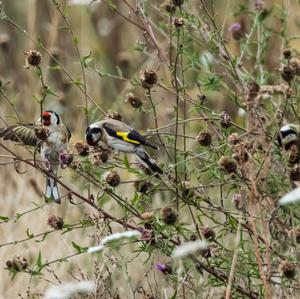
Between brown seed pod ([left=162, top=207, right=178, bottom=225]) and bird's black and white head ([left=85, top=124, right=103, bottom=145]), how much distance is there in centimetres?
59

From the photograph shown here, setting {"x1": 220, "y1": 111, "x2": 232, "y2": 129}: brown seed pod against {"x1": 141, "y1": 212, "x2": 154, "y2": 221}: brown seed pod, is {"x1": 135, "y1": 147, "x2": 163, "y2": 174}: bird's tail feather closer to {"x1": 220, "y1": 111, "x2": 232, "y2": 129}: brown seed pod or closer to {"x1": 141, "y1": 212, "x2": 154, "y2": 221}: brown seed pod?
{"x1": 141, "y1": 212, "x2": 154, "y2": 221}: brown seed pod

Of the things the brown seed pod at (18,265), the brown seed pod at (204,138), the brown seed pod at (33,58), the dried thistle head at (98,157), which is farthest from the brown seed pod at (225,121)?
the brown seed pod at (18,265)

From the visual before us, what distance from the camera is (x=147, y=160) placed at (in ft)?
11.5

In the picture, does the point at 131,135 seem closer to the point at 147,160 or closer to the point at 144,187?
the point at 147,160

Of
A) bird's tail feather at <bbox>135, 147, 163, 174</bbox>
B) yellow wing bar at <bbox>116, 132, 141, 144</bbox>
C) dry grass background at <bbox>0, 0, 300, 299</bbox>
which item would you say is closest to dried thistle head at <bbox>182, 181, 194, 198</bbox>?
bird's tail feather at <bbox>135, 147, 163, 174</bbox>

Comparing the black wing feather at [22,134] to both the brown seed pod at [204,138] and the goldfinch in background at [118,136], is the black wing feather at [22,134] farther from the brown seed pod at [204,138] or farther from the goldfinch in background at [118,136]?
the brown seed pod at [204,138]

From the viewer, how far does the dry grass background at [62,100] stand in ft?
16.7

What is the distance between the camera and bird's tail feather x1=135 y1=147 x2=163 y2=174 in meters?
3.38

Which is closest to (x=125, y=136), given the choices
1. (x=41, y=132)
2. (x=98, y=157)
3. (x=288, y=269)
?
(x=98, y=157)

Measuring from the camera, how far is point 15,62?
951cm

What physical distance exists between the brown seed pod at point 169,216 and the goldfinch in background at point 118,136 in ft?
1.85

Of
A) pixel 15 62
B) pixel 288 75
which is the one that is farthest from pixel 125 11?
pixel 288 75

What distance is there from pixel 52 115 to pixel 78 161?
1046 millimetres

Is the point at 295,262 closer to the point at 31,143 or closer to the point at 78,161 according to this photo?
the point at 78,161
